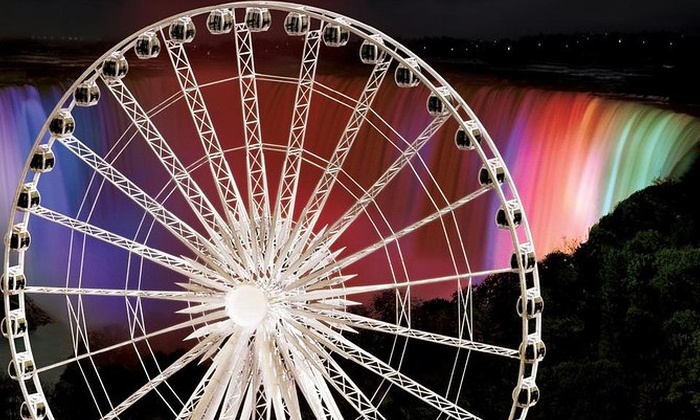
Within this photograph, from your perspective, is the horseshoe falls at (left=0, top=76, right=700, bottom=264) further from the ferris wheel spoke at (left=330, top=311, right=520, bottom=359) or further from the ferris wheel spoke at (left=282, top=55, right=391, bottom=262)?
the ferris wheel spoke at (left=330, top=311, right=520, bottom=359)

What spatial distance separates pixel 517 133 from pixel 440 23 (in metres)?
2.16

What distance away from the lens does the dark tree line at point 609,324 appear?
1702 cm

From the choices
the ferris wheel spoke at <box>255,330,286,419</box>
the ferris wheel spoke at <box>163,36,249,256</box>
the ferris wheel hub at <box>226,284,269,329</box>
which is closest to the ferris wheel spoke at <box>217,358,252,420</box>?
the ferris wheel spoke at <box>255,330,286,419</box>

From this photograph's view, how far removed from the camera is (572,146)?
58.8 ft

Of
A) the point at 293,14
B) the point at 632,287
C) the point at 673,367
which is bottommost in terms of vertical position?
the point at 673,367

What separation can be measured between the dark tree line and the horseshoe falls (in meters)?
0.28

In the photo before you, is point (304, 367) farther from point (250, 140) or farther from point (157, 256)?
point (250, 140)

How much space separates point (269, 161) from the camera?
63.3 ft

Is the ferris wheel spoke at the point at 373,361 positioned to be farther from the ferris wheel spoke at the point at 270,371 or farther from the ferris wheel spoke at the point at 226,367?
the ferris wheel spoke at the point at 226,367

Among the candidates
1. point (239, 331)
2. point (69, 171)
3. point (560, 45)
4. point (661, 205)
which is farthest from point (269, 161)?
point (239, 331)

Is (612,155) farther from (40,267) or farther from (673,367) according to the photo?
(40,267)

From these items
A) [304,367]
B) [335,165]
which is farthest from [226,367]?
[335,165]

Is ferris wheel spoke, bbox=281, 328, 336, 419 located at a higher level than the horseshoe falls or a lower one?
lower

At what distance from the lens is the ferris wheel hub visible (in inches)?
474
